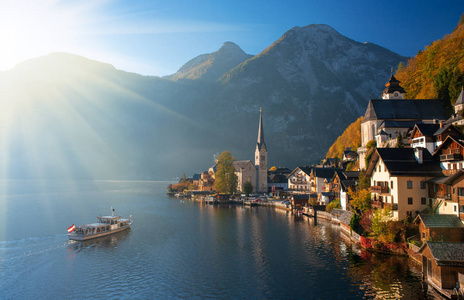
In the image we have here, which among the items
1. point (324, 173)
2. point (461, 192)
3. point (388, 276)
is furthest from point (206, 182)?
point (461, 192)

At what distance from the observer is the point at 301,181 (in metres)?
112

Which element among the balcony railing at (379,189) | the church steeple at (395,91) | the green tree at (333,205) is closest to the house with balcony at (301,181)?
the green tree at (333,205)

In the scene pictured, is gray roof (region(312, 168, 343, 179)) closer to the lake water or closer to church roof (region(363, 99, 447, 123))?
church roof (region(363, 99, 447, 123))

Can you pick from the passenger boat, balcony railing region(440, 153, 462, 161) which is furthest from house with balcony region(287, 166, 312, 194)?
balcony railing region(440, 153, 462, 161)

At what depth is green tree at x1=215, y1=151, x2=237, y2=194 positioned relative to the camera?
126 m

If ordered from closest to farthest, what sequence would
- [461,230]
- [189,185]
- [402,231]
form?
[461,230]
[402,231]
[189,185]

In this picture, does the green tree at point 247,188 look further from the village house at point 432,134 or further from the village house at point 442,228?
the village house at point 442,228

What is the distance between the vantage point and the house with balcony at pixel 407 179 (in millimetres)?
39500

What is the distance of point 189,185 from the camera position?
540ft

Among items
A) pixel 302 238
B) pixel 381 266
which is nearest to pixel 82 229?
pixel 302 238

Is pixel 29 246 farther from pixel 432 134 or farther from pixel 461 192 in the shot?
pixel 432 134

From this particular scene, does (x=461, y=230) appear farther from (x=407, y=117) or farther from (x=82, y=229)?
(x=82, y=229)

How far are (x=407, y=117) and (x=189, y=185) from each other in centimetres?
11914

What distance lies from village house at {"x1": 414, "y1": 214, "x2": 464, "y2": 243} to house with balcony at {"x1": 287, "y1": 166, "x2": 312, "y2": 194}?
7387 centimetres
